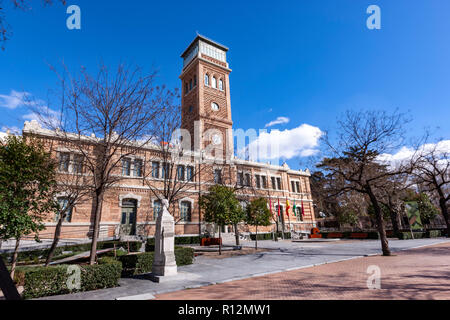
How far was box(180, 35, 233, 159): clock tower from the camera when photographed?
109 ft

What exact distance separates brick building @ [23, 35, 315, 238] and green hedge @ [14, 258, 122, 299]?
1255cm

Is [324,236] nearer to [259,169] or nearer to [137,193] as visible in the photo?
[259,169]

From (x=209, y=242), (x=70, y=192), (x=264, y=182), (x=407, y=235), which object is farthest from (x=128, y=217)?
(x=407, y=235)

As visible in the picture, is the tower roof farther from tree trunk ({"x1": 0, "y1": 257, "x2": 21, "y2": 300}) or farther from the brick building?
tree trunk ({"x1": 0, "y1": 257, "x2": 21, "y2": 300})

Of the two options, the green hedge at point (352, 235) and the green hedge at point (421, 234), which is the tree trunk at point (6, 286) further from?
the green hedge at point (421, 234)

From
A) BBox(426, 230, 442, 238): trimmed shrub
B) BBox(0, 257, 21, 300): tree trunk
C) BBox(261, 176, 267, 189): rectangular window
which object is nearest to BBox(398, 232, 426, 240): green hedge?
BBox(426, 230, 442, 238): trimmed shrub

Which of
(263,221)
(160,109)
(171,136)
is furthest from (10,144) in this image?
(263,221)

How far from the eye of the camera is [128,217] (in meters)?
23.2

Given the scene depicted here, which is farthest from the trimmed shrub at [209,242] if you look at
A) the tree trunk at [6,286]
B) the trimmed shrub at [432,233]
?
the trimmed shrub at [432,233]

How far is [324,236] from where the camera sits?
1294 inches

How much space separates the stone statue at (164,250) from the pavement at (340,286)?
1.97 m

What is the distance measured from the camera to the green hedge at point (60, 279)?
21.9 feet
